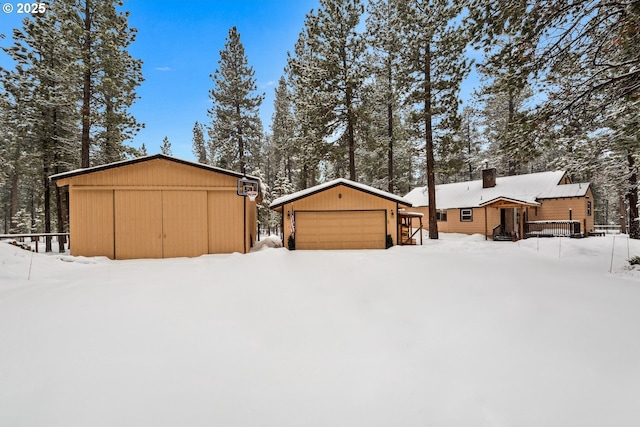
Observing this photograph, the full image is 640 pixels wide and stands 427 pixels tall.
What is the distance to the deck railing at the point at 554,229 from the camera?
16.1m

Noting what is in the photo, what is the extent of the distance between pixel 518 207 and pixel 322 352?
19594mm

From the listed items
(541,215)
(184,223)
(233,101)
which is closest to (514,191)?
(541,215)

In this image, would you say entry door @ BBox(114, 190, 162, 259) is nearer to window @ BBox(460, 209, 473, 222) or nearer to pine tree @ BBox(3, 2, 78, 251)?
pine tree @ BBox(3, 2, 78, 251)

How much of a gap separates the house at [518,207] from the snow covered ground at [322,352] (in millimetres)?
13541

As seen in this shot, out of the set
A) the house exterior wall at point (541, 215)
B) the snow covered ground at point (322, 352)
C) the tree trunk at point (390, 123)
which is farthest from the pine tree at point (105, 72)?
the house exterior wall at point (541, 215)

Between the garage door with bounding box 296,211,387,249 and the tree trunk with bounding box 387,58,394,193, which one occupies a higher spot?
the tree trunk with bounding box 387,58,394,193

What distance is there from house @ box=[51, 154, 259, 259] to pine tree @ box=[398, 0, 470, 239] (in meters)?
10.3

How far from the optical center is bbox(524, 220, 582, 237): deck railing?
16141 mm

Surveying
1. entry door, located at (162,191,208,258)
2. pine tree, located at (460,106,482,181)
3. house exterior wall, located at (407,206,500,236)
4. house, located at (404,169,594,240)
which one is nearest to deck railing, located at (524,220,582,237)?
house, located at (404,169,594,240)

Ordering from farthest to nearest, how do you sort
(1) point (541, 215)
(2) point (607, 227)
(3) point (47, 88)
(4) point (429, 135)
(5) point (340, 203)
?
(2) point (607, 227), (1) point (541, 215), (4) point (429, 135), (3) point (47, 88), (5) point (340, 203)

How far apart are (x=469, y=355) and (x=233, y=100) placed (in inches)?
904

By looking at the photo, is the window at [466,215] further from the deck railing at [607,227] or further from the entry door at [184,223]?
the entry door at [184,223]

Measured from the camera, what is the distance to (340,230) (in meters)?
12.2

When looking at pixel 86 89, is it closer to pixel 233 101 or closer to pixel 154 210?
pixel 154 210
